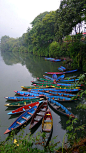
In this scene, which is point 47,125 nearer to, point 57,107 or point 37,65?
point 57,107

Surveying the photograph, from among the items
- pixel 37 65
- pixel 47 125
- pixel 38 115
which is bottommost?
pixel 47 125

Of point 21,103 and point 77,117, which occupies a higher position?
point 21,103

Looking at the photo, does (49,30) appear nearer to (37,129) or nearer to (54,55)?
(54,55)

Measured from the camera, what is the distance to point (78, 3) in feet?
58.9

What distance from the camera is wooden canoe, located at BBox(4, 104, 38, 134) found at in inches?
296

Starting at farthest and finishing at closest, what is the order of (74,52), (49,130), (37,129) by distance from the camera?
1. (74,52)
2. (37,129)
3. (49,130)

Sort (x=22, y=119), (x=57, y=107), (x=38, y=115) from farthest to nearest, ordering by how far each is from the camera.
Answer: (x=57, y=107) → (x=38, y=115) → (x=22, y=119)

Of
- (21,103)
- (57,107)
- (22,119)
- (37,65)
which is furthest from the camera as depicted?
(37,65)

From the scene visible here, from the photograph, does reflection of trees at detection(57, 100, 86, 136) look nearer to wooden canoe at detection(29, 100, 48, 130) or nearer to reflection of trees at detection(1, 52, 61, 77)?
wooden canoe at detection(29, 100, 48, 130)

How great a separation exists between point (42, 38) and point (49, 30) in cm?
344

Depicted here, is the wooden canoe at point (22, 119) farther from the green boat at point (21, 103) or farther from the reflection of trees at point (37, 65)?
the reflection of trees at point (37, 65)

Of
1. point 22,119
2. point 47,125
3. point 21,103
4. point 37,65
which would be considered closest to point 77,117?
point 47,125

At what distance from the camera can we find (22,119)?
332 inches

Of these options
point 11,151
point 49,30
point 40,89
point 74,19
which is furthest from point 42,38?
point 11,151
